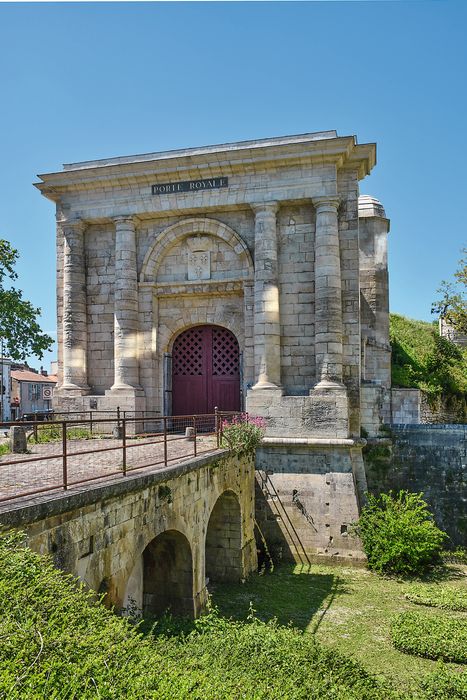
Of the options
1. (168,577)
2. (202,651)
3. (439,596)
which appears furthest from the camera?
(439,596)

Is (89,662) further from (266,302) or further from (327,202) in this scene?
(327,202)

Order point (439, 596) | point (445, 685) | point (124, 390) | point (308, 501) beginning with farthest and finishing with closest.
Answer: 1. point (124, 390)
2. point (308, 501)
3. point (439, 596)
4. point (445, 685)

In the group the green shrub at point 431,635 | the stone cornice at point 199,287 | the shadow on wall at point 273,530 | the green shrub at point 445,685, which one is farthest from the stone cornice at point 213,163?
the green shrub at point 445,685

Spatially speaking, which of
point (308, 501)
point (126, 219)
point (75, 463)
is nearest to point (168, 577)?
point (75, 463)

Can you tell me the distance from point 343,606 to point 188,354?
732cm

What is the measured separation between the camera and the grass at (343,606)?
748 cm

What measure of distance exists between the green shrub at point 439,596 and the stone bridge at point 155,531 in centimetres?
307

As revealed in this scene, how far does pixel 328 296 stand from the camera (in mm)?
12695

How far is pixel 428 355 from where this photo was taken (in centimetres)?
2253

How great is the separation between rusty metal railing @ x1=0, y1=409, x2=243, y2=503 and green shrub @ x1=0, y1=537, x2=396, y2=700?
0.83 metres

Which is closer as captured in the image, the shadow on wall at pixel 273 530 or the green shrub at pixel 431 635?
the green shrub at pixel 431 635

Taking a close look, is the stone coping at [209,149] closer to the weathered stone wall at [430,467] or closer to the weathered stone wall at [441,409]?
the weathered stone wall at [430,467]

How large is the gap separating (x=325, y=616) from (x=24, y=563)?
20.6 feet

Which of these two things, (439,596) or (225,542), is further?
(225,542)
